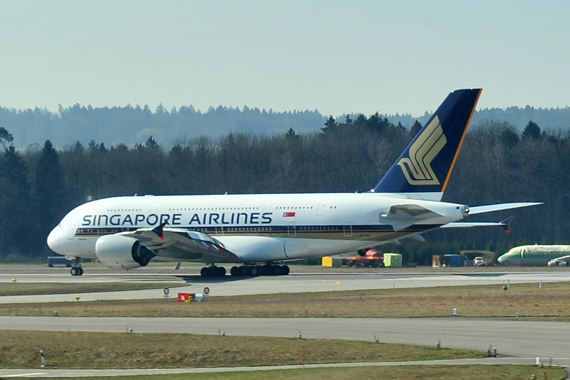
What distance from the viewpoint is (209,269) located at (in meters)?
57.9

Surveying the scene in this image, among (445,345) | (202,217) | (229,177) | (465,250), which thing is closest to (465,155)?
(229,177)

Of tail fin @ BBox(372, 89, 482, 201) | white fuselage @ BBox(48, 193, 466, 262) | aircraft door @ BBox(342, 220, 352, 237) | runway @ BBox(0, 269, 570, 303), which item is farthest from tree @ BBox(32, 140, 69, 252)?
tail fin @ BBox(372, 89, 482, 201)

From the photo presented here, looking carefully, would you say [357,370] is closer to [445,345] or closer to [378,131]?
[445,345]

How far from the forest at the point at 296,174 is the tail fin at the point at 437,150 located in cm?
5062

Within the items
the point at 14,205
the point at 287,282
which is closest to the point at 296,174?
the point at 14,205

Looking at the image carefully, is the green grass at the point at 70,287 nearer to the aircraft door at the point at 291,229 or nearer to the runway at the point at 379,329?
the runway at the point at 379,329

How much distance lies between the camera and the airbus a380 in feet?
174

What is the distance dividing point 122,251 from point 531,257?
3962 centimetres

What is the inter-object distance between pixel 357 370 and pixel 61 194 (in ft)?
349

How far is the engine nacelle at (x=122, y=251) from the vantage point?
179 ft

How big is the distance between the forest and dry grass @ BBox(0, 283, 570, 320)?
208 feet

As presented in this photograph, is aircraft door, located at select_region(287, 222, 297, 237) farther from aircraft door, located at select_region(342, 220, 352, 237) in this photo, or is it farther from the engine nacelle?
the engine nacelle

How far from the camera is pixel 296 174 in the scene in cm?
12219

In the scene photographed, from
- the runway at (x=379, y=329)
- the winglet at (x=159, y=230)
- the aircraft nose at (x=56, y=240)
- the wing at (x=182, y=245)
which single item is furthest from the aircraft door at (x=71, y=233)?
the runway at (x=379, y=329)
